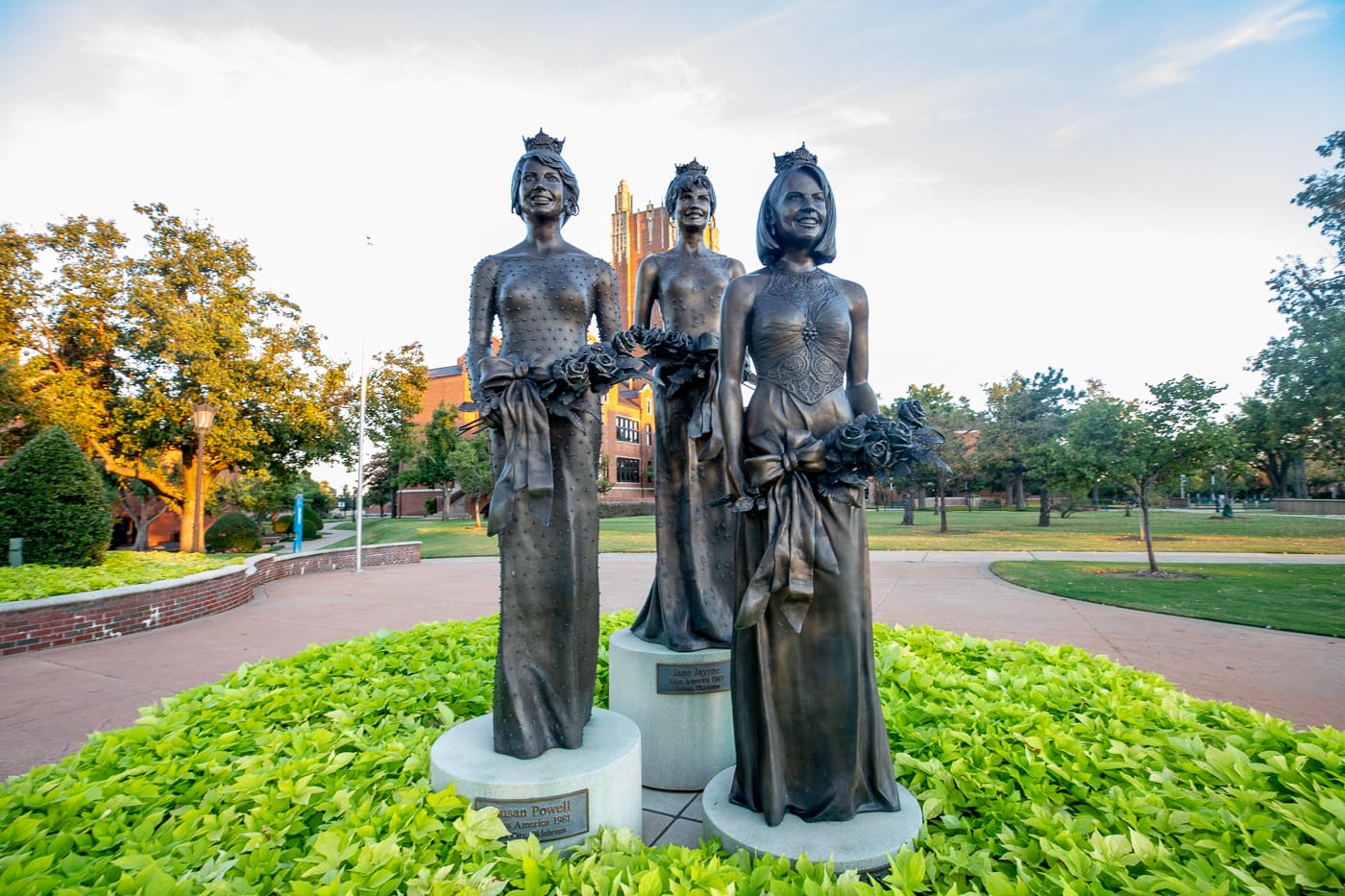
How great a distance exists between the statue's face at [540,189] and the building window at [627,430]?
4718 centimetres

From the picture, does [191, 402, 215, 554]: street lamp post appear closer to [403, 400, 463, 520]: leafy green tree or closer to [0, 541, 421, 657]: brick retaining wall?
[0, 541, 421, 657]: brick retaining wall

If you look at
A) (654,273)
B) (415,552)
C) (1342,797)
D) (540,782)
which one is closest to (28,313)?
(415,552)

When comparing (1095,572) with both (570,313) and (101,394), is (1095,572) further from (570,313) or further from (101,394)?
(101,394)

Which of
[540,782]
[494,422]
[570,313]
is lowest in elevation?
[540,782]

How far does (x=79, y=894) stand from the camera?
6.95ft

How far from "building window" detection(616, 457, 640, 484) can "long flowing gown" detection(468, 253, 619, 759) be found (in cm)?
4834

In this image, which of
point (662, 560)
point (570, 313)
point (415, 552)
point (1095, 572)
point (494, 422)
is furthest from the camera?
point (415, 552)

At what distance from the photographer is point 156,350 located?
17.2 m

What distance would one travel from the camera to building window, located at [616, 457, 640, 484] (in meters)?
52.4

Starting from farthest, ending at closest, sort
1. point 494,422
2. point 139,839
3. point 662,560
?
point 662,560 → point 494,422 → point 139,839

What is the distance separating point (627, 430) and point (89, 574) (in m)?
44.5

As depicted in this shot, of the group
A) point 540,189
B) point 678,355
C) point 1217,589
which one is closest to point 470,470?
point 1217,589

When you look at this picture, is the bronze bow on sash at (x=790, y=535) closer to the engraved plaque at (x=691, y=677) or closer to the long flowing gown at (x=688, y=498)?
the engraved plaque at (x=691, y=677)

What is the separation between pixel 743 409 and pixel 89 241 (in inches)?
857
